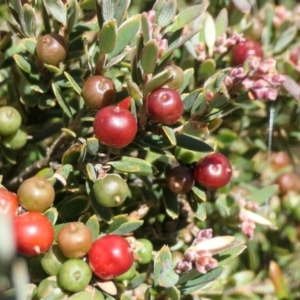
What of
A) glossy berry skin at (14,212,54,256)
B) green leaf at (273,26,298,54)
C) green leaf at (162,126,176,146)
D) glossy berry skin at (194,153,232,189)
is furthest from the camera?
green leaf at (273,26,298,54)

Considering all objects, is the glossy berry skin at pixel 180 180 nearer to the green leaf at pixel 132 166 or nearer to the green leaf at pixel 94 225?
the green leaf at pixel 132 166

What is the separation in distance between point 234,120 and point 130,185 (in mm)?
383

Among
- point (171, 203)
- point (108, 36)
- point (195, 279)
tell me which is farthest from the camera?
point (171, 203)

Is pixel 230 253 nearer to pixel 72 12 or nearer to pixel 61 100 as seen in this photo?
pixel 61 100

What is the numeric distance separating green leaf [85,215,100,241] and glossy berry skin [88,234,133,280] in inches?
1.3

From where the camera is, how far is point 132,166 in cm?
116

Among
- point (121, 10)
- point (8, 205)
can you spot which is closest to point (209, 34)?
point (121, 10)

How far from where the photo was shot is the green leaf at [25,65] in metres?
1.28

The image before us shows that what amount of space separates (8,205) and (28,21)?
397mm

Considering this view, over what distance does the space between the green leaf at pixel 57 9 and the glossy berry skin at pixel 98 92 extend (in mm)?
166

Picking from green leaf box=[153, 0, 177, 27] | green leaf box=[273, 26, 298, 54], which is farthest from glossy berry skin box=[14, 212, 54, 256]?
green leaf box=[273, 26, 298, 54]

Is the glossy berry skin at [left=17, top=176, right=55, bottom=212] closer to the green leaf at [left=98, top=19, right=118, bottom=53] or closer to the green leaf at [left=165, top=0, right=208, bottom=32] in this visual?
the green leaf at [left=98, top=19, right=118, bottom=53]

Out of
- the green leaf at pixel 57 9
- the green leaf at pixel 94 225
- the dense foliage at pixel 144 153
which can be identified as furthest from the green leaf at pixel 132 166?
the green leaf at pixel 57 9

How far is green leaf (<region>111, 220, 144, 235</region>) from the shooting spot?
1.18 m
